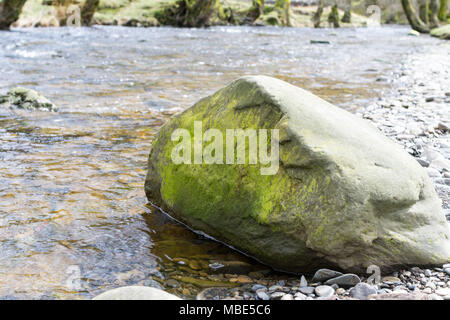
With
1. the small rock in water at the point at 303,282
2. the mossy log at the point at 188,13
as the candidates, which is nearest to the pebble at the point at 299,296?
the small rock in water at the point at 303,282

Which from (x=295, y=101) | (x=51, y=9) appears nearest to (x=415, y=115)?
(x=295, y=101)

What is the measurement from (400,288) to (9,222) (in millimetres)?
2869

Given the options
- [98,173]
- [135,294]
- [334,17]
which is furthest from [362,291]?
[334,17]

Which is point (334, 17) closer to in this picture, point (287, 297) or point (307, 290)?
point (307, 290)

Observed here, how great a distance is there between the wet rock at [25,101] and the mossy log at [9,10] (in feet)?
48.0

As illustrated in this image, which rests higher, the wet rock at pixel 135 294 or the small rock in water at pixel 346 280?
the wet rock at pixel 135 294

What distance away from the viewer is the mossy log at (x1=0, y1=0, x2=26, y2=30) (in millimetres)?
19750

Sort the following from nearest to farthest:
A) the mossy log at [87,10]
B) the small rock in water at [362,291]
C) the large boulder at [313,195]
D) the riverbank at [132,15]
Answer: the small rock in water at [362,291] < the large boulder at [313,195] < the riverbank at [132,15] < the mossy log at [87,10]

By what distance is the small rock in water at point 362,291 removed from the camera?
256cm

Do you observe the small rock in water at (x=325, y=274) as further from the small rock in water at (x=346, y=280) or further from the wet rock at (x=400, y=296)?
the wet rock at (x=400, y=296)

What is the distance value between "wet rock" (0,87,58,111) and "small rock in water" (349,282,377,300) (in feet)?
19.7

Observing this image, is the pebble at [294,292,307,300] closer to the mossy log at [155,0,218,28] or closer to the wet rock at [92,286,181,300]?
the wet rock at [92,286,181,300]

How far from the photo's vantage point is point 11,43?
1538 cm

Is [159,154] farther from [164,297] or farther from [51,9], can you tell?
[51,9]
